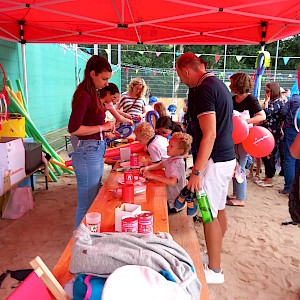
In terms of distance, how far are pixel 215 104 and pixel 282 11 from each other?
9.19ft

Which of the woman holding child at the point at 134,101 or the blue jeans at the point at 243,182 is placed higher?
the woman holding child at the point at 134,101

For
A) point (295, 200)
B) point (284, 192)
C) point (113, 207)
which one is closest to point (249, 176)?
point (284, 192)

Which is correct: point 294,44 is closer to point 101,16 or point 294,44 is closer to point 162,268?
point 101,16

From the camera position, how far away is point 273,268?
2740 mm

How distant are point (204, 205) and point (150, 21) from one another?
3146 millimetres

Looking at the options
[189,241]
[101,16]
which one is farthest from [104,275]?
[101,16]

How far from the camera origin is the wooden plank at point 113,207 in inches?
51.7

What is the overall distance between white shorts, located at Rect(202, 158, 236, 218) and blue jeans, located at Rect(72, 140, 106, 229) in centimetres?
87

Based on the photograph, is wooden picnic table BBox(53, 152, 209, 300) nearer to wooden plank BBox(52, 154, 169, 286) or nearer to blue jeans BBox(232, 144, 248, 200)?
wooden plank BBox(52, 154, 169, 286)

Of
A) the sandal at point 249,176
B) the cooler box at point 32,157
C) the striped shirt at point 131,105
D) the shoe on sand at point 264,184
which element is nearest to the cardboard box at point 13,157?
the cooler box at point 32,157

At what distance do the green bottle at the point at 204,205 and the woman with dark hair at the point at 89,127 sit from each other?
849 mm

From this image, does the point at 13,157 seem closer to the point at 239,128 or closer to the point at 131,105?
the point at 131,105

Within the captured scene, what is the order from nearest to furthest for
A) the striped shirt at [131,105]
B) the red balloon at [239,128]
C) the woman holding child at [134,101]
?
the red balloon at [239,128]
the woman holding child at [134,101]
the striped shirt at [131,105]

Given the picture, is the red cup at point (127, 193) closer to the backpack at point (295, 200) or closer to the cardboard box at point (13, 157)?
the backpack at point (295, 200)
